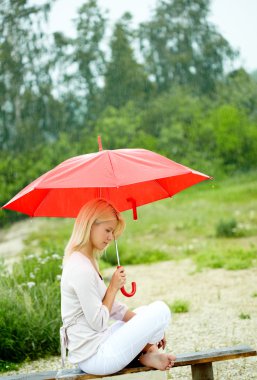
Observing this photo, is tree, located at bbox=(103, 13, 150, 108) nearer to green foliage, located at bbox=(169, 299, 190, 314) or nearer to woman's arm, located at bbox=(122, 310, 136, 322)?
green foliage, located at bbox=(169, 299, 190, 314)

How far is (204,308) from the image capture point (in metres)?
6.12

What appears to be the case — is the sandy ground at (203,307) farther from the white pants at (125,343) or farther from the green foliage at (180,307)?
the white pants at (125,343)

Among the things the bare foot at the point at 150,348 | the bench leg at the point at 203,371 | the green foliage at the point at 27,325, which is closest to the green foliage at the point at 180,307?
the green foliage at the point at 27,325

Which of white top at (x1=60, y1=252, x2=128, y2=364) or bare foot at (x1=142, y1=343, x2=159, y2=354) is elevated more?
white top at (x1=60, y1=252, x2=128, y2=364)

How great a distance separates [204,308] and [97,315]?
3403 millimetres

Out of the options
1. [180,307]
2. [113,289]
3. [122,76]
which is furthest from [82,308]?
[122,76]

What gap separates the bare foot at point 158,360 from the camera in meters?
2.97

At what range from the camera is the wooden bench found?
301cm

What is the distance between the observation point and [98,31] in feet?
80.4

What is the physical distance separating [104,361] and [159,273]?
19.0 feet

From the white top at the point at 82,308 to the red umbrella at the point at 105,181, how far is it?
38 cm

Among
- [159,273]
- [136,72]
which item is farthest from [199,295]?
[136,72]

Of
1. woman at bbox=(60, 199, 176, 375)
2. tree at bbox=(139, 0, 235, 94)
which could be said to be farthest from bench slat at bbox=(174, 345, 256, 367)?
tree at bbox=(139, 0, 235, 94)

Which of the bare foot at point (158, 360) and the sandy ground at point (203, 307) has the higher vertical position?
the bare foot at point (158, 360)
